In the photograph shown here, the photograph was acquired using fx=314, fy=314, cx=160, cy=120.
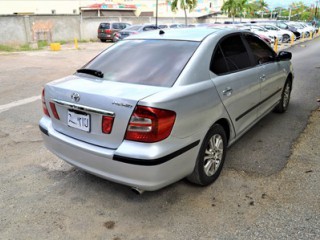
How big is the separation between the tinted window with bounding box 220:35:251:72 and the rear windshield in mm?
475

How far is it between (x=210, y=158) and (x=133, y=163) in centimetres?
103

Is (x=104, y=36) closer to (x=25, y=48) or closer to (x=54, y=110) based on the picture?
(x=25, y=48)

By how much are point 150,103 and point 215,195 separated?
132 cm

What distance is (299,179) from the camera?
3.51 meters

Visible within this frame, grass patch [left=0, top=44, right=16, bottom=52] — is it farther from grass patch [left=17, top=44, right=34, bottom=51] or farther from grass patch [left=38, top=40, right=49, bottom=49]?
grass patch [left=38, top=40, right=49, bottom=49]

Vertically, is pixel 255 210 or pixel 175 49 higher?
pixel 175 49

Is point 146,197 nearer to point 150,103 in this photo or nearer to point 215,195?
point 215,195

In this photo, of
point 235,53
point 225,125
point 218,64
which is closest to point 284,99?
point 235,53

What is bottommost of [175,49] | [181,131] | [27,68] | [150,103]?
[27,68]

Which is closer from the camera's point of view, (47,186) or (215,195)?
(215,195)

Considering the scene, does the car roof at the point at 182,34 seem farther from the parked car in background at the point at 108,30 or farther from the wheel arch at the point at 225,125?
the parked car in background at the point at 108,30

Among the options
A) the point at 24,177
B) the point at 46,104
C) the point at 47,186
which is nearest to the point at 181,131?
the point at 46,104

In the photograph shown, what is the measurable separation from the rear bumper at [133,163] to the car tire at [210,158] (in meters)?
0.18

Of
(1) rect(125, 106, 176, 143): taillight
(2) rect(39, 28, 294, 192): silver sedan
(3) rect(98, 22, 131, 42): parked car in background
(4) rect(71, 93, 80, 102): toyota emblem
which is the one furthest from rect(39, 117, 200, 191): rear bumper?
(3) rect(98, 22, 131, 42): parked car in background
